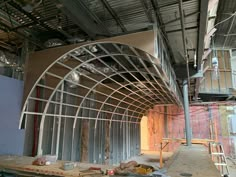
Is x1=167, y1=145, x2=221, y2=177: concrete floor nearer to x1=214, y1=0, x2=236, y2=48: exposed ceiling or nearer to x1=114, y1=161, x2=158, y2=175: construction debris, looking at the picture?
x1=114, y1=161, x2=158, y2=175: construction debris

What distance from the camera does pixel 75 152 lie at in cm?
513

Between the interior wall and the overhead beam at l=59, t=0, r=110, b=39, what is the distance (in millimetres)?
1519

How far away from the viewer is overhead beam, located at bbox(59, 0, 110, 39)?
2.64 m

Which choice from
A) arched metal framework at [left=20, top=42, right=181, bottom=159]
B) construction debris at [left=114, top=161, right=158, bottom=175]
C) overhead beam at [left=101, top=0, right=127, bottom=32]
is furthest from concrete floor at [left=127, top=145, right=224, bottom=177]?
overhead beam at [left=101, top=0, right=127, bottom=32]

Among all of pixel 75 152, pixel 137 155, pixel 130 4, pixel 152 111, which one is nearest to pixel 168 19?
pixel 130 4

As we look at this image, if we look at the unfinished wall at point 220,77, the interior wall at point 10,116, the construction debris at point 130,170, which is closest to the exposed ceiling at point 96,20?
the interior wall at point 10,116

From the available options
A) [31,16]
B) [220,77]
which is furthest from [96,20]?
[220,77]

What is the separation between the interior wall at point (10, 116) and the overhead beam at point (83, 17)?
1.52 meters

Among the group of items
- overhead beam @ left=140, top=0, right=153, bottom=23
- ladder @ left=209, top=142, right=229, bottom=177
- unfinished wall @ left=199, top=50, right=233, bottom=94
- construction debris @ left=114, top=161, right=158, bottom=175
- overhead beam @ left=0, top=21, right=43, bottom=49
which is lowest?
ladder @ left=209, top=142, right=229, bottom=177

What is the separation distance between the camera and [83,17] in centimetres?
292

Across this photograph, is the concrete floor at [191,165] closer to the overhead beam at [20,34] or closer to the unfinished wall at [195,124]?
the overhead beam at [20,34]

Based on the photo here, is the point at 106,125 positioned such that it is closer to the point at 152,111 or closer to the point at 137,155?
the point at 137,155

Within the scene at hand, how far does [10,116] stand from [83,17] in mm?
2011

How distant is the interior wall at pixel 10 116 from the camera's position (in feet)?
9.84
